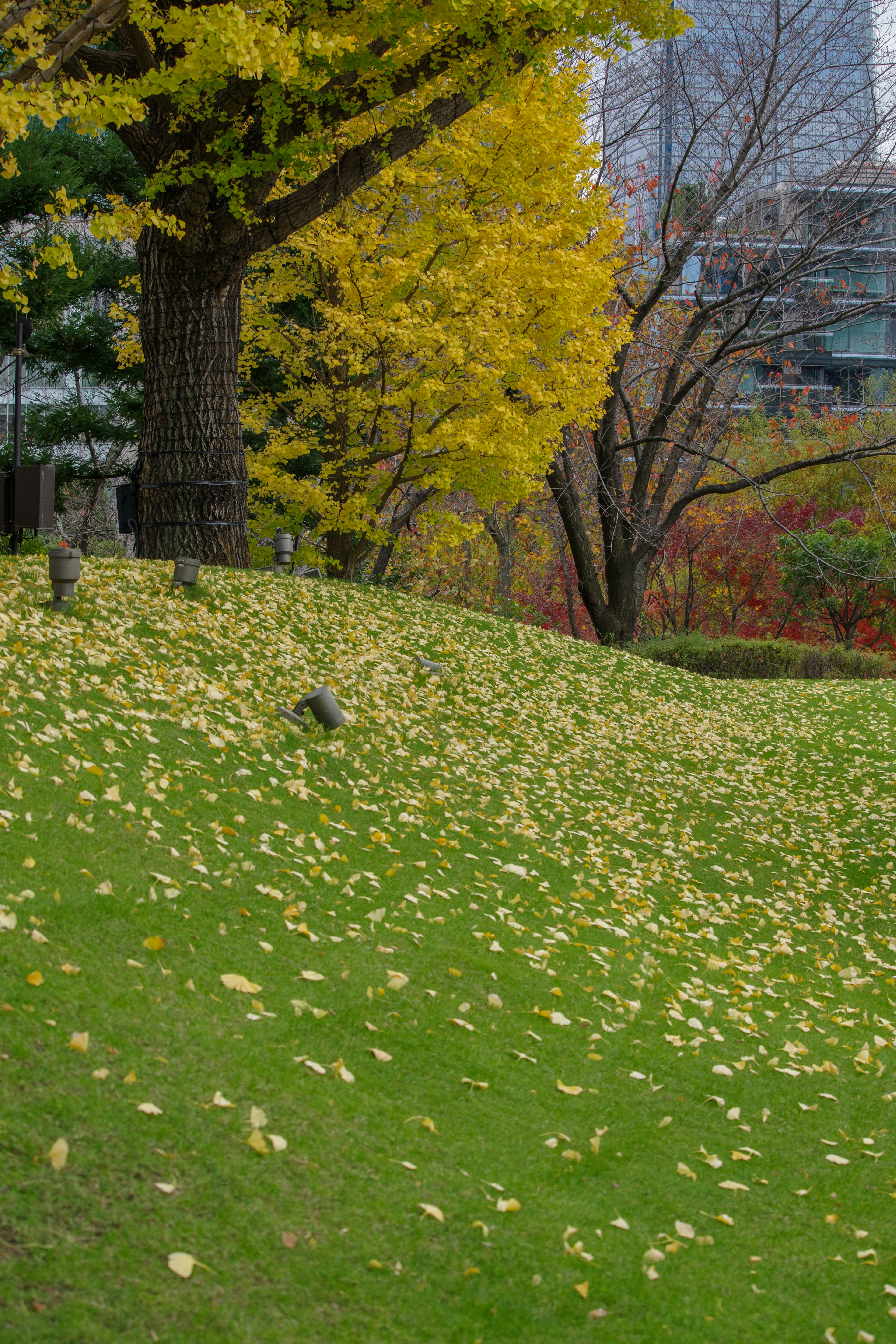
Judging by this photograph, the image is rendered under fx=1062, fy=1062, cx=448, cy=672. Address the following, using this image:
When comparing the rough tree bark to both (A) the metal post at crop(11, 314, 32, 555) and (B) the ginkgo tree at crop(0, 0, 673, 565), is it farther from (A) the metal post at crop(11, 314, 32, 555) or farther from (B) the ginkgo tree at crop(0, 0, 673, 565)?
(B) the ginkgo tree at crop(0, 0, 673, 565)

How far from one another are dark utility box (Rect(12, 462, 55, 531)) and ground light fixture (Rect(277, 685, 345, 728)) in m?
3.48

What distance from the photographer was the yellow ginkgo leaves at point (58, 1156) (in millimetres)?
2734

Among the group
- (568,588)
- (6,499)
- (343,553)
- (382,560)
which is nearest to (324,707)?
(6,499)

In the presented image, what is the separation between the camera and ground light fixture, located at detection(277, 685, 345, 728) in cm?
735

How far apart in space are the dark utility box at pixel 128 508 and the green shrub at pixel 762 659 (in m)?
11.8

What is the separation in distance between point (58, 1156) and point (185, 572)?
279 inches

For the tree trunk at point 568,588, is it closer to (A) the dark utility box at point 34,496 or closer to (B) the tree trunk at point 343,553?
(B) the tree trunk at point 343,553

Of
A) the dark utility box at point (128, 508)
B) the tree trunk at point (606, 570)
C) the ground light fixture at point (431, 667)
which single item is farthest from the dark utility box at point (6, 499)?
the tree trunk at point (606, 570)

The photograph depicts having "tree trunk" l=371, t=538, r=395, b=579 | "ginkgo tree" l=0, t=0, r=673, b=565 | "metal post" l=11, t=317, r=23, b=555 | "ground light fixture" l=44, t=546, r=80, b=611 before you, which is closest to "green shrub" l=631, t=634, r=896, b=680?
"tree trunk" l=371, t=538, r=395, b=579

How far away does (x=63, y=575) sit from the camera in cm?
775

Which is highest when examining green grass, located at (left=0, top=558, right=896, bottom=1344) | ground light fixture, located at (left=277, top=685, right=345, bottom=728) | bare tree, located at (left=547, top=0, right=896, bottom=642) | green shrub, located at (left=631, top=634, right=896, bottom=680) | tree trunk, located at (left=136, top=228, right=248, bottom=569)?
bare tree, located at (left=547, top=0, right=896, bottom=642)

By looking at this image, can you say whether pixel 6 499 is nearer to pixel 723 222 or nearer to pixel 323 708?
pixel 323 708

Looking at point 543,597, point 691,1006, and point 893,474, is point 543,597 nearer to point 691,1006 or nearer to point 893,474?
point 893,474

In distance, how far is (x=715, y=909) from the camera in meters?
7.12
